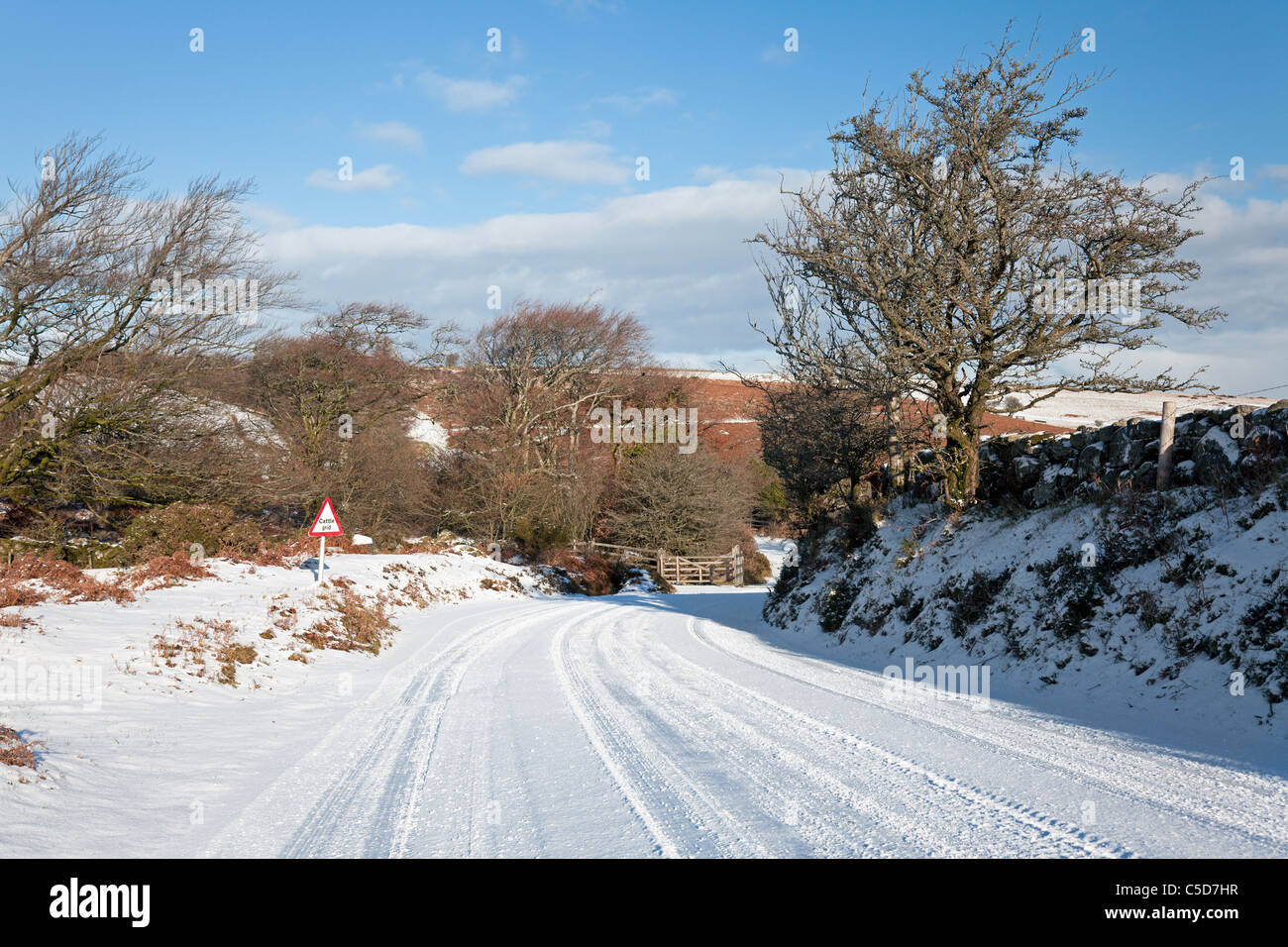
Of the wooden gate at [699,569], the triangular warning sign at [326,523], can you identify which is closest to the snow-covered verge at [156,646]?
A: the triangular warning sign at [326,523]

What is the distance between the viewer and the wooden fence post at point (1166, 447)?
9.52 metres

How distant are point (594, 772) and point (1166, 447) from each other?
8310 millimetres

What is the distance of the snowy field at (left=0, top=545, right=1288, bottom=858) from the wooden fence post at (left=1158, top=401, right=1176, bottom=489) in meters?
4.02

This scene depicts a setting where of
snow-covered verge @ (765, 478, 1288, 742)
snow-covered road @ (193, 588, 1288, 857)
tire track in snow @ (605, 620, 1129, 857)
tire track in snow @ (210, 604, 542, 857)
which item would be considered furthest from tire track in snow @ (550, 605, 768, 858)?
snow-covered verge @ (765, 478, 1288, 742)

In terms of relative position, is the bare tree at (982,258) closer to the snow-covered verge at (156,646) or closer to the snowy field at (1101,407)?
the snowy field at (1101,407)

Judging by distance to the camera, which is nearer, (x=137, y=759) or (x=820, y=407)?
(x=137, y=759)

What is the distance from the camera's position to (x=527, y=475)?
3625 cm

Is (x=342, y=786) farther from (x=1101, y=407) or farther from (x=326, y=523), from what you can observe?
(x=1101, y=407)

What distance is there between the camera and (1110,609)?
8.45 meters

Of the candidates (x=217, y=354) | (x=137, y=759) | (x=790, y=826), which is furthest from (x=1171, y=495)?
(x=217, y=354)

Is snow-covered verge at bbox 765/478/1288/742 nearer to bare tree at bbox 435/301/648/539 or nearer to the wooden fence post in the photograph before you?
the wooden fence post
